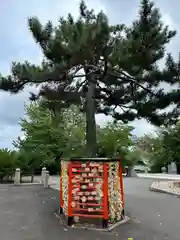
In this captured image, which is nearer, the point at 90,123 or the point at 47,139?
the point at 90,123

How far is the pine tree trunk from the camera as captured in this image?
6.69 metres

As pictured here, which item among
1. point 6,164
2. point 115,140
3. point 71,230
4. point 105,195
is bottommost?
point 71,230

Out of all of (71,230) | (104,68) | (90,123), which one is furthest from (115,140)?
(71,230)

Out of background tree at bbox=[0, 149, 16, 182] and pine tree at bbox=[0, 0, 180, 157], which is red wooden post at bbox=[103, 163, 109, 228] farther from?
background tree at bbox=[0, 149, 16, 182]

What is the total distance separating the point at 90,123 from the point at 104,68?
1.30 m

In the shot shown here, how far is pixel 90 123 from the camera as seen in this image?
683cm

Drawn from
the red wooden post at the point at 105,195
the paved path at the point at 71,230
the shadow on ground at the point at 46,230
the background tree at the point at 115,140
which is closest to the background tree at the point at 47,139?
the background tree at the point at 115,140

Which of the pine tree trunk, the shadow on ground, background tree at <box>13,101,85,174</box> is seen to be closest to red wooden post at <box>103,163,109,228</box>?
the shadow on ground

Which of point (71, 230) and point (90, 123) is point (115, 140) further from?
point (71, 230)

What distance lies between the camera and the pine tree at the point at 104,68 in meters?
5.97

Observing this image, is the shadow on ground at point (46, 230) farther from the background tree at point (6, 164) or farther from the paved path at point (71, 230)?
the background tree at point (6, 164)

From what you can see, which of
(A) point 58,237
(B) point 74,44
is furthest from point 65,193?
(B) point 74,44

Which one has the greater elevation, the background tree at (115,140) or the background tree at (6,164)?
the background tree at (115,140)

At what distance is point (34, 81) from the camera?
7004mm
